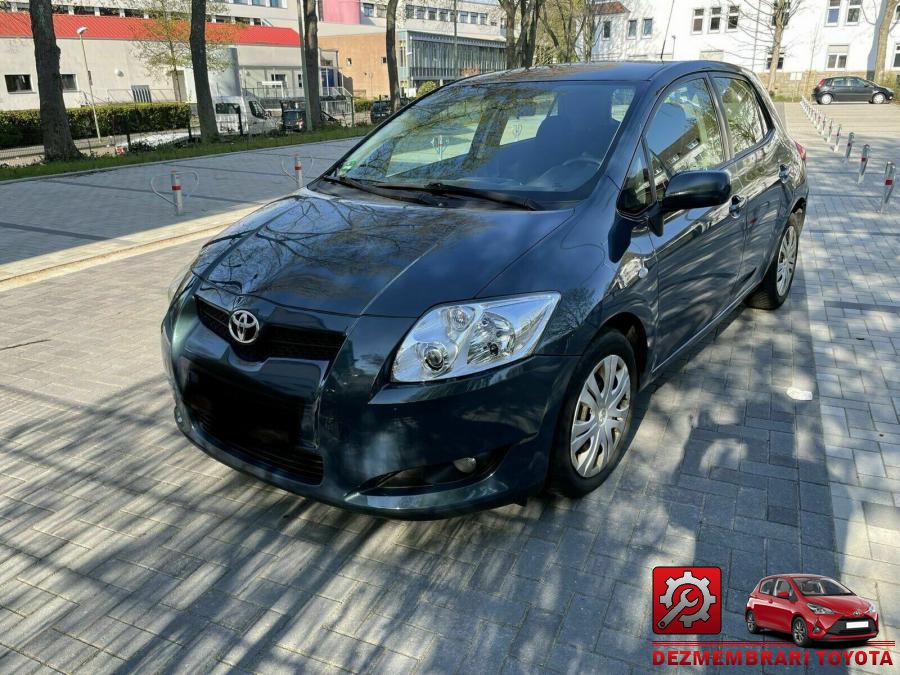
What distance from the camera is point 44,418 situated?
169 inches

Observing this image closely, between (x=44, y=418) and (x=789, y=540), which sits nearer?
(x=789, y=540)

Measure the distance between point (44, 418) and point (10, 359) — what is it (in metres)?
1.25

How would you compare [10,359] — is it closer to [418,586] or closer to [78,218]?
[418,586]

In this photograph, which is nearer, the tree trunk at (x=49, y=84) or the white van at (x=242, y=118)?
the tree trunk at (x=49, y=84)

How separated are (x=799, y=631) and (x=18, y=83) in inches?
1975

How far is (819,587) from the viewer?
269 cm

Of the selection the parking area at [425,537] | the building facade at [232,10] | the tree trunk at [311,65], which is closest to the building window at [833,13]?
the building facade at [232,10]

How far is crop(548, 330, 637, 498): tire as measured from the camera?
2961 mm

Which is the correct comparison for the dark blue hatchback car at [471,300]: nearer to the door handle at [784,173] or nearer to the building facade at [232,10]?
the door handle at [784,173]

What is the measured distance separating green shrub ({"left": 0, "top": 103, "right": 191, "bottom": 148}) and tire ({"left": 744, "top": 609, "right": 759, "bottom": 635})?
29.7 meters

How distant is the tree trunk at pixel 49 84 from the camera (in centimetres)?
1642

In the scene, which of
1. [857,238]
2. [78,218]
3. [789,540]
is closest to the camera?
[789,540]

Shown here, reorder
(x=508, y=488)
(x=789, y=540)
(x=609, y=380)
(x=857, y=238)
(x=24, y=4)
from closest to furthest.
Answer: (x=508, y=488) < (x=789, y=540) < (x=609, y=380) < (x=857, y=238) < (x=24, y=4)

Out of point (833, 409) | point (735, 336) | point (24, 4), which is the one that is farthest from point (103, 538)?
point (24, 4)
